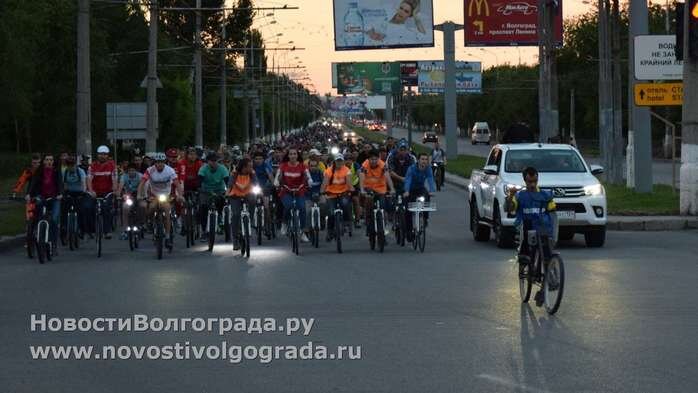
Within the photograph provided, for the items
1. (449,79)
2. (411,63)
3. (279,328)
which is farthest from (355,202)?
(411,63)

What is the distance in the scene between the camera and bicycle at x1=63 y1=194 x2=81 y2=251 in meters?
24.6

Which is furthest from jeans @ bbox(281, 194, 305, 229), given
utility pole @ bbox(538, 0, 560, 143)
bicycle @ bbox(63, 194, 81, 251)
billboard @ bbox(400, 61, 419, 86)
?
billboard @ bbox(400, 61, 419, 86)

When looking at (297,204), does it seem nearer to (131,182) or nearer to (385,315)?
(131,182)

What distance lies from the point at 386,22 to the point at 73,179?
45959 millimetres

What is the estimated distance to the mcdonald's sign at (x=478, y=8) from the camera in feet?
230

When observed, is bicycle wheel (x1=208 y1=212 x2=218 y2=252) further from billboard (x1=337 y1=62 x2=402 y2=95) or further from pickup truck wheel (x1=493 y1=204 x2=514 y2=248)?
billboard (x1=337 y1=62 x2=402 y2=95)

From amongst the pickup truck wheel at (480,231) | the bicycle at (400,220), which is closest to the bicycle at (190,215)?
the bicycle at (400,220)

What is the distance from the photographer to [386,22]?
70062 mm

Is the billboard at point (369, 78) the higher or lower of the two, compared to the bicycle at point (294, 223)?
higher

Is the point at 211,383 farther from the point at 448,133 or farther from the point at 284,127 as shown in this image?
the point at 284,127

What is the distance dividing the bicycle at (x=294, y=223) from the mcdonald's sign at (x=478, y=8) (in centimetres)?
4810

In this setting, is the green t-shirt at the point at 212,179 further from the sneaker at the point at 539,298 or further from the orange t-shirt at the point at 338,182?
the sneaker at the point at 539,298

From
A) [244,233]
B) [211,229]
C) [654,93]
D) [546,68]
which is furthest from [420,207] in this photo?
[546,68]

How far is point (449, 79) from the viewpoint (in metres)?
73.1
